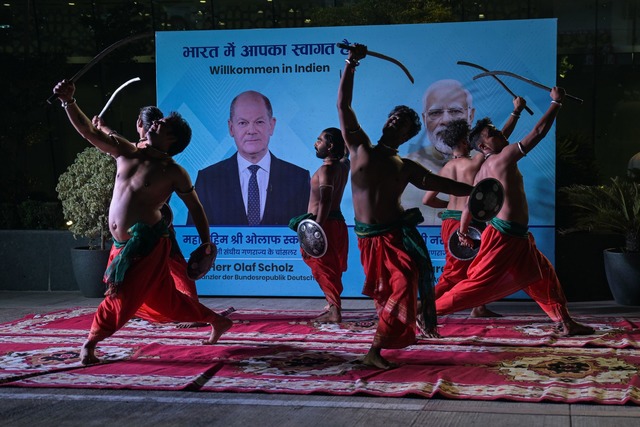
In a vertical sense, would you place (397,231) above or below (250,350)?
above

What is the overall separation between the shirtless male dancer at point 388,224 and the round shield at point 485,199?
0.38 ft

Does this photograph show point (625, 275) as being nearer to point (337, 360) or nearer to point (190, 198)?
point (337, 360)

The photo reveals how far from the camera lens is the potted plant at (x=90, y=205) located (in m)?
10.6

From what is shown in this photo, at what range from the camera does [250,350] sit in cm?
725

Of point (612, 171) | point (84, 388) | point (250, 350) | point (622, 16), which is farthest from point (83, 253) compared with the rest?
point (622, 16)

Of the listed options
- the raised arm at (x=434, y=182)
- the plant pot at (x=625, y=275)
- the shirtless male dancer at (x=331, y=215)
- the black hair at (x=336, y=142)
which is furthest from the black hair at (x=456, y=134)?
the raised arm at (x=434, y=182)

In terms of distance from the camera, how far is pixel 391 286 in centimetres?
654

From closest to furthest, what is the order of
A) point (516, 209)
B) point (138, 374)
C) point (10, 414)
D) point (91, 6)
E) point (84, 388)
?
point (10, 414) < point (84, 388) < point (138, 374) < point (516, 209) < point (91, 6)

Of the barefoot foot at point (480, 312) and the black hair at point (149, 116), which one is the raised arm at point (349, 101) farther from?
the barefoot foot at point (480, 312)

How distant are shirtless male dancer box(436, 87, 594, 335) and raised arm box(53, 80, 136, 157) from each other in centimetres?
285

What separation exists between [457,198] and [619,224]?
2007 millimetres

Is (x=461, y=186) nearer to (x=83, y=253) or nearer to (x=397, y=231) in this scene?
(x=397, y=231)

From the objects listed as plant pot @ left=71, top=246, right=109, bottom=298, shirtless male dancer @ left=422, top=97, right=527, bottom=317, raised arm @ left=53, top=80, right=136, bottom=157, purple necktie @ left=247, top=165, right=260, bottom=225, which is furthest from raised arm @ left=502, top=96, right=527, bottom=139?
plant pot @ left=71, top=246, right=109, bottom=298

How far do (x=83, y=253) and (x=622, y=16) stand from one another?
7292 millimetres
